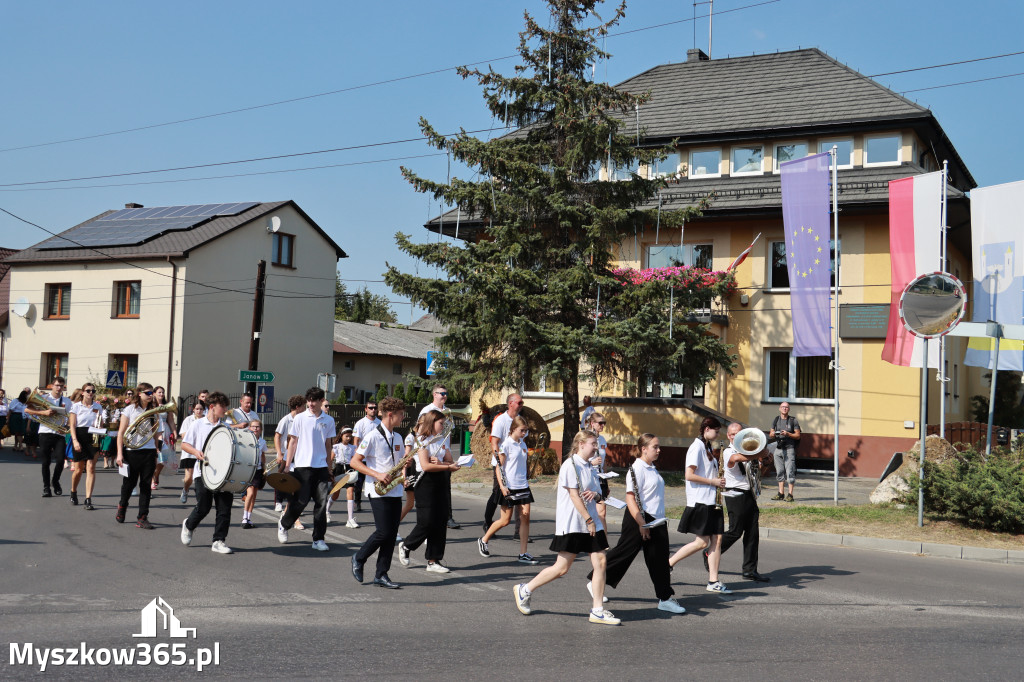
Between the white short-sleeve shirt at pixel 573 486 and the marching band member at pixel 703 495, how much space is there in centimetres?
135

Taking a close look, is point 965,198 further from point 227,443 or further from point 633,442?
point 227,443

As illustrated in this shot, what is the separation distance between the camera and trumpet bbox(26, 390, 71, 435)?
45.0ft

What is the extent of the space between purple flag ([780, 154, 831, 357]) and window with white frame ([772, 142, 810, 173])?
656 centimetres

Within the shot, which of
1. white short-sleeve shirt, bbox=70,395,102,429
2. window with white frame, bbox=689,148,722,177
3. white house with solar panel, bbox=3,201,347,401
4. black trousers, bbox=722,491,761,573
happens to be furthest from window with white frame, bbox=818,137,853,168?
white house with solar panel, bbox=3,201,347,401

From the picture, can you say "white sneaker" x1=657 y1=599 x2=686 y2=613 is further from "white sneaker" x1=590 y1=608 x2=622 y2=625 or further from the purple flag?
the purple flag

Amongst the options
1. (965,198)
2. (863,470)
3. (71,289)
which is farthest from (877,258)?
(71,289)

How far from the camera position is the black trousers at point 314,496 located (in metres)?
10.6

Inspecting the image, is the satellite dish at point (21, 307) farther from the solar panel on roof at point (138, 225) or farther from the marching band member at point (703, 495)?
the marching band member at point (703, 495)

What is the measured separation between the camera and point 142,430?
1148 centimetres

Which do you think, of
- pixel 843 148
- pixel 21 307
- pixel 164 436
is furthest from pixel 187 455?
pixel 21 307

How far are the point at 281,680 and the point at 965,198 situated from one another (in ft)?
70.6

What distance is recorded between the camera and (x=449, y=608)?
25.3ft

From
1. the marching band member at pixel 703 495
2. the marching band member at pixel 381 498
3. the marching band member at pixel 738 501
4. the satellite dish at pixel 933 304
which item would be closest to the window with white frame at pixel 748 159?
the satellite dish at pixel 933 304

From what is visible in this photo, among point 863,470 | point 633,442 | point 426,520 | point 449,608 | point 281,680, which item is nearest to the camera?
point 281,680
